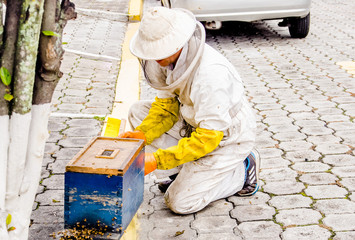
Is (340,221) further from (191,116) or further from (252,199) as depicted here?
(191,116)

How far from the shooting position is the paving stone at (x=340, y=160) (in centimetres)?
431

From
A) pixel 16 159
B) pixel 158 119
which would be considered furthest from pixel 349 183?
pixel 16 159

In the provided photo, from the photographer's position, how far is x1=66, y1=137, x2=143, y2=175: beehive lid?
2922 millimetres

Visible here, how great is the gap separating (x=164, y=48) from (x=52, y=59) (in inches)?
35.6

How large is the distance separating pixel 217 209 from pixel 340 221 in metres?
0.82

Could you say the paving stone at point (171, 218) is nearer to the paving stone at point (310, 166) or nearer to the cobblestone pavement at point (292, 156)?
the cobblestone pavement at point (292, 156)

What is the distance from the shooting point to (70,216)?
3033 millimetres

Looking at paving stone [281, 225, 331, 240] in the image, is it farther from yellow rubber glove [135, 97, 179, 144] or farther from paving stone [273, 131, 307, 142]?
paving stone [273, 131, 307, 142]

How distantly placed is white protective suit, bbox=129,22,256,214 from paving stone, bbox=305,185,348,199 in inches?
20.2

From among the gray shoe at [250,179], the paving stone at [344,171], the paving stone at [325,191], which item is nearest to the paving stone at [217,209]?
the gray shoe at [250,179]

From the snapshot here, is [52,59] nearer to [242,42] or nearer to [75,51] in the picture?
[75,51]

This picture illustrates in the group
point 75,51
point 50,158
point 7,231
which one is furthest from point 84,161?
point 75,51

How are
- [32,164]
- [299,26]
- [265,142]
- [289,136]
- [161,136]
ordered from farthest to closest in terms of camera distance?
[299,26], [289,136], [265,142], [161,136], [32,164]

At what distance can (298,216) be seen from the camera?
11.6 ft
